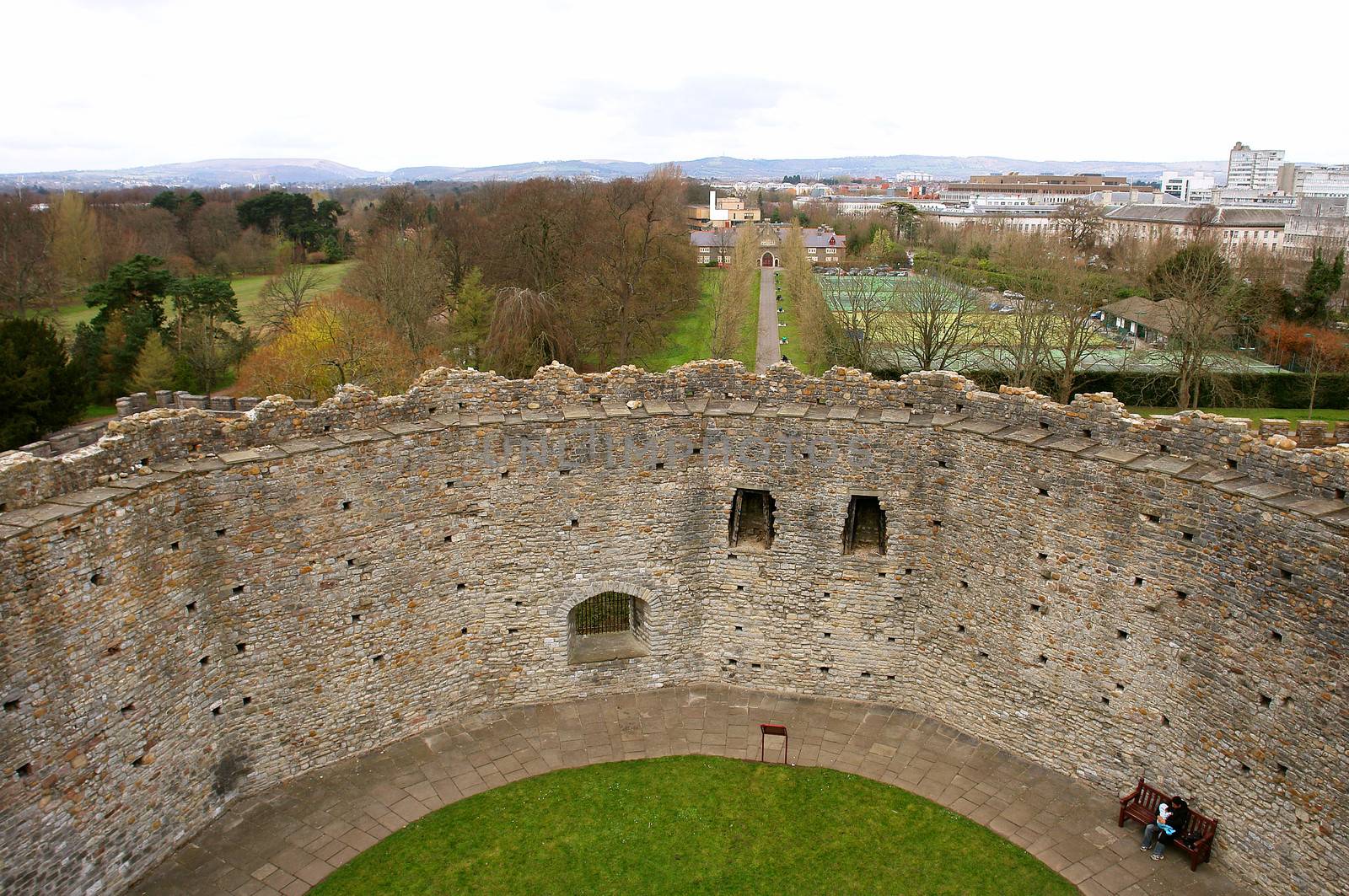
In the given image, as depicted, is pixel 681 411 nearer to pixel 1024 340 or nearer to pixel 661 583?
pixel 661 583

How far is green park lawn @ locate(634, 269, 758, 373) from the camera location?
45425 millimetres

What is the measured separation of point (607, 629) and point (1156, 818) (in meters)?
9.43

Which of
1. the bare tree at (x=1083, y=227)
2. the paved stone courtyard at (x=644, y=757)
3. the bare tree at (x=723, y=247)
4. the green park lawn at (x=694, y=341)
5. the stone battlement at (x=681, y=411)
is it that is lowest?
the paved stone courtyard at (x=644, y=757)

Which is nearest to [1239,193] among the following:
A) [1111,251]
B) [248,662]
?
[1111,251]

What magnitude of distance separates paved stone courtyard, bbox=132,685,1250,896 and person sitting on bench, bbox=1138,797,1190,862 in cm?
16

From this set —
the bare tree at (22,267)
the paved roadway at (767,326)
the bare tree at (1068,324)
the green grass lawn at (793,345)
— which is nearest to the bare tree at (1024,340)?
the bare tree at (1068,324)

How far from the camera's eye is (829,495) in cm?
1489

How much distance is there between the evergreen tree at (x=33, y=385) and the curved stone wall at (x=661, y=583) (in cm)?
2273

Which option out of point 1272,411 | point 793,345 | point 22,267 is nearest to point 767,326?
point 793,345

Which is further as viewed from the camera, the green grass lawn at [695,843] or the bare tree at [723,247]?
the bare tree at [723,247]

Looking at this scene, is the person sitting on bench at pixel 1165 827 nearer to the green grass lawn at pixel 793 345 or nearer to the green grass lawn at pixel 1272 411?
the green grass lawn at pixel 793 345

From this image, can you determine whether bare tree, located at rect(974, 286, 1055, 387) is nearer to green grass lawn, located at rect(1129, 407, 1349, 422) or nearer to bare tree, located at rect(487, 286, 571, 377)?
green grass lawn, located at rect(1129, 407, 1349, 422)

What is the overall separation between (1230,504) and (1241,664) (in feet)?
6.73

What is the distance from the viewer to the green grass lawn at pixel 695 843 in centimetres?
1172
